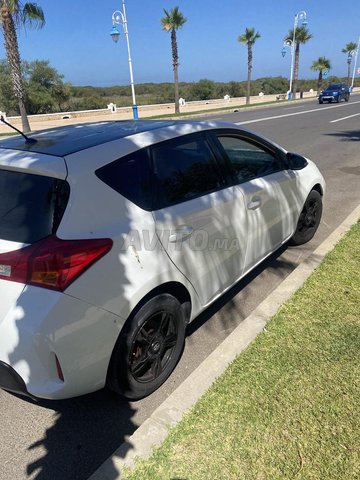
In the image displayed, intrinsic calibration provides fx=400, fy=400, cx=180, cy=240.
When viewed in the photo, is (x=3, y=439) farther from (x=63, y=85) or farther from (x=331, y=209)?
(x=63, y=85)

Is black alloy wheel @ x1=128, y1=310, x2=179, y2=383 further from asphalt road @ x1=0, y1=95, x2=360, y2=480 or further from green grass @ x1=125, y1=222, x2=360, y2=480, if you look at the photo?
green grass @ x1=125, y1=222, x2=360, y2=480

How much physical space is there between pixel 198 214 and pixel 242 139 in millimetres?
1147

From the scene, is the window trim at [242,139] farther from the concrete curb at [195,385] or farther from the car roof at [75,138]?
the concrete curb at [195,385]

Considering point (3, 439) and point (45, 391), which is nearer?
point (45, 391)

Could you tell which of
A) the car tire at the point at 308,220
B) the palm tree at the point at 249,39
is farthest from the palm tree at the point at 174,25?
the car tire at the point at 308,220

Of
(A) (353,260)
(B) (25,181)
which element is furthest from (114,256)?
(A) (353,260)

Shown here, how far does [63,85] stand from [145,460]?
5185cm

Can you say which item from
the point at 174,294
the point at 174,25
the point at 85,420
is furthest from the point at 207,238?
the point at 174,25


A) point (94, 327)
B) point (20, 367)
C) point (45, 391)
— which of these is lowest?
point (45, 391)

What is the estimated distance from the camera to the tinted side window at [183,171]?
2629 millimetres

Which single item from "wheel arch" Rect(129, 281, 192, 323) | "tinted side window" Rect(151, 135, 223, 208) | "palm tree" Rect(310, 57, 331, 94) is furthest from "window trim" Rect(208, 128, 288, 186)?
"palm tree" Rect(310, 57, 331, 94)

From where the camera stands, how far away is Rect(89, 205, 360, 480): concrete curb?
6.80 feet

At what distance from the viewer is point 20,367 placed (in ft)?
6.72

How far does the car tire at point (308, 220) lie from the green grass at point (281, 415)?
5.09 ft
